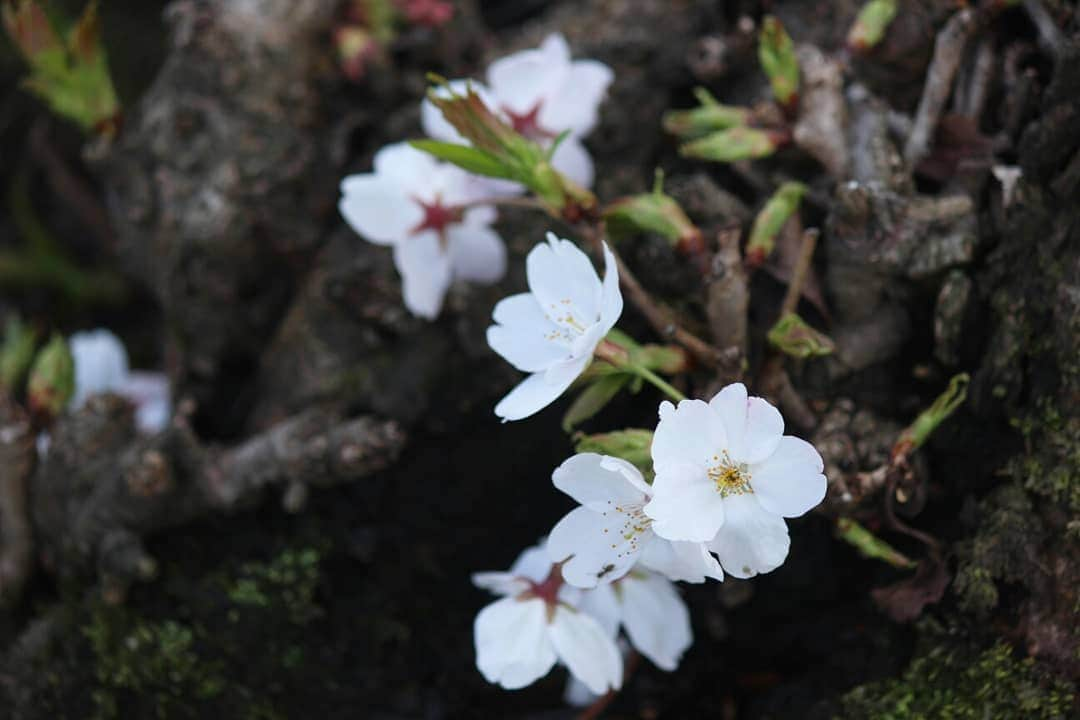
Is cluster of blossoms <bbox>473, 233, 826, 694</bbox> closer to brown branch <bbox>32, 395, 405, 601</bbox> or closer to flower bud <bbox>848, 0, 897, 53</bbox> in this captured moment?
brown branch <bbox>32, 395, 405, 601</bbox>

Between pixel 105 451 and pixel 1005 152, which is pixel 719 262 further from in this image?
pixel 105 451

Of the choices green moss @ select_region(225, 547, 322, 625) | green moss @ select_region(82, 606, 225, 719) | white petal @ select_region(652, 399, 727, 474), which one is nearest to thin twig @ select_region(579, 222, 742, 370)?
white petal @ select_region(652, 399, 727, 474)

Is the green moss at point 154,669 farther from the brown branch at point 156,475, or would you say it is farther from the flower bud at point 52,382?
the flower bud at point 52,382

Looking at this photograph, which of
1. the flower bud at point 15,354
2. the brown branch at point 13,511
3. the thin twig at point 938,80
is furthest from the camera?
the flower bud at point 15,354

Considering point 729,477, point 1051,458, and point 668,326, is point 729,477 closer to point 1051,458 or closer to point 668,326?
point 668,326

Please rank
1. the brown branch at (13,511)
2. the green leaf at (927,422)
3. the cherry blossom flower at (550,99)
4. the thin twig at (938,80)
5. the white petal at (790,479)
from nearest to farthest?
the white petal at (790,479), the green leaf at (927,422), the thin twig at (938,80), the cherry blossom flower at (550,99), the brown branch at (13,511)

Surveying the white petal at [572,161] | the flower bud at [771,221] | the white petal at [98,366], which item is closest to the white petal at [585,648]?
the flower bud at [771,221]
